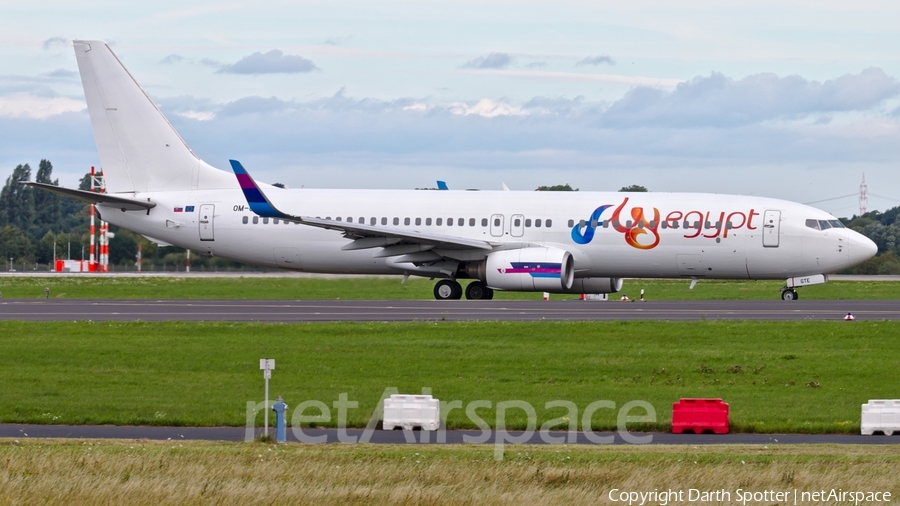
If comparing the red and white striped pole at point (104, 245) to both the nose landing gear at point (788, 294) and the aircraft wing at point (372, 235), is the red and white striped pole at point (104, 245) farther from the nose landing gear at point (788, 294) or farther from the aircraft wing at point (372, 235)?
the nose landing gear at point (788, 294)

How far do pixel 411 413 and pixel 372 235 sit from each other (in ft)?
73.2

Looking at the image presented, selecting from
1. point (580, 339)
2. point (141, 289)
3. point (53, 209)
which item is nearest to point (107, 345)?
point (580, 339)

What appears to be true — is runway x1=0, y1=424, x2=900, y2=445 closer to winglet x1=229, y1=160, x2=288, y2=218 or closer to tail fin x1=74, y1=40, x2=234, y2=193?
winglet x1=229, y1=160, x2=288, y2=218

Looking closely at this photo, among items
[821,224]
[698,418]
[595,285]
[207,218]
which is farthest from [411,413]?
[207,218]

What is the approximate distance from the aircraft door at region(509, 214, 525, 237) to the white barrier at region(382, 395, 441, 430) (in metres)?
23.4

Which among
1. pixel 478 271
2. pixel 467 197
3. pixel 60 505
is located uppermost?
pixel 467 197

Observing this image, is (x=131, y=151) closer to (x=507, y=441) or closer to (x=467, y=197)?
(x=467, y=197)

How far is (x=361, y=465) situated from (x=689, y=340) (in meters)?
15.0

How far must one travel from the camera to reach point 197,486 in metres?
13.5

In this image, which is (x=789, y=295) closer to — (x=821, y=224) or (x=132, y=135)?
(x=821, y=224)

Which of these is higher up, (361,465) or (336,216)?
(336,216)

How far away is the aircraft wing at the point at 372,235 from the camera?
3941cm

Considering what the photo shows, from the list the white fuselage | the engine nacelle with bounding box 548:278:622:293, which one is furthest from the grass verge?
the engine nacelle with bounding box 548:278:622:293

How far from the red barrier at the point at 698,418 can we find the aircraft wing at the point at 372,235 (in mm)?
21626
